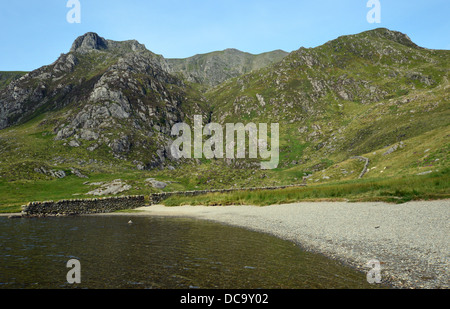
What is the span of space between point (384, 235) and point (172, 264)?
16.2 m

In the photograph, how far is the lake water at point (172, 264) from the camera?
39.5 feet

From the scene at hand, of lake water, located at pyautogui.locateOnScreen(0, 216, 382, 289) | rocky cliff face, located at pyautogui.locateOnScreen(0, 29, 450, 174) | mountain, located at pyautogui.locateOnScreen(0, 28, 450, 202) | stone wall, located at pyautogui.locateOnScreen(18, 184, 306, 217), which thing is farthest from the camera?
rocky cliff face, located at pyautogui.locateOnScreen(0, 29, 450, 174)

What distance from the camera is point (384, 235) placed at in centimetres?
1805

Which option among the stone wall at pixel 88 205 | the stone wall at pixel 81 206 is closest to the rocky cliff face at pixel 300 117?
the stone wall at pixel 88 205

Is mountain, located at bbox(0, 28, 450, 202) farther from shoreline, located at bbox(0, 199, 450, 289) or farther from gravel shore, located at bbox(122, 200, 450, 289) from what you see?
shoreline, located at bbox(0, 199, 450, 289)

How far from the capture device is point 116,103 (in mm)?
166000

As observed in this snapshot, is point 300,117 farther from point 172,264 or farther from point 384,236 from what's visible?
point 172,264

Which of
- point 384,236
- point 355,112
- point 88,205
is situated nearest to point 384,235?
point 384,236

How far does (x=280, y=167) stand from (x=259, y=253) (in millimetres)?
114224

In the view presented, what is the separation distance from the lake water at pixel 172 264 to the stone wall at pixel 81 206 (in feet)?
97.8

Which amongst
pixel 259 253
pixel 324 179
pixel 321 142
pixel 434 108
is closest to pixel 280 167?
pixel 321 142

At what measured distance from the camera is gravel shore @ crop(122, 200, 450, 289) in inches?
464

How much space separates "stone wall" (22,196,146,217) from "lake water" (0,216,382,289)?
2980 centimetres

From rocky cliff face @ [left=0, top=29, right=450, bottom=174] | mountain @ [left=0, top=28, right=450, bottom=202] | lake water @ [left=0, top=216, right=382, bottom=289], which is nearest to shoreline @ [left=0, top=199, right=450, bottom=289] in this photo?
lake water @ [left=0, top=216, right=382, bottom=289]
